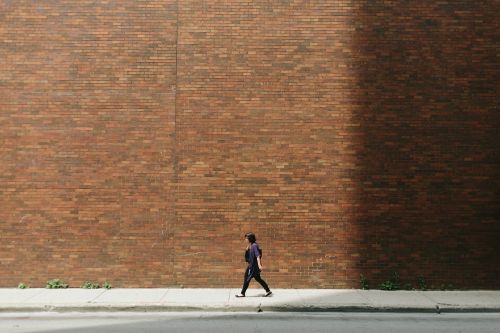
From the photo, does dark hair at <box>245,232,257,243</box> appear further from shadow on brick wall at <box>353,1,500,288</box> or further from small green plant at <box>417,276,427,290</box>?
small green plant at <box>417,276,427,290</box>

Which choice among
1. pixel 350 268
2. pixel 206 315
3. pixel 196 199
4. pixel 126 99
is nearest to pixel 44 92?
pixel 126 99

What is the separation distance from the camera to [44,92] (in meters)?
11.9

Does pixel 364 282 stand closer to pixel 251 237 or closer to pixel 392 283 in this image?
pixel 392 283

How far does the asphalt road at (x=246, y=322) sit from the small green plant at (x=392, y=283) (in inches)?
80.6

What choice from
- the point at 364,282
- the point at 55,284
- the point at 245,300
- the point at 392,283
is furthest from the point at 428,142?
the point at 55,284

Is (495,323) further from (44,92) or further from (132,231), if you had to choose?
(44,92)

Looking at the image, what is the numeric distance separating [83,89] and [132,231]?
3859 millimetres

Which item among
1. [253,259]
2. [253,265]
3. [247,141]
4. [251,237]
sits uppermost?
[247,141]

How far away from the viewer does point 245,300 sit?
10.2m

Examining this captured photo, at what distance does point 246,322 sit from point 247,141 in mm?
4759

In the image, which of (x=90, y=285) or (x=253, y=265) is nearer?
(x=253, y=265)

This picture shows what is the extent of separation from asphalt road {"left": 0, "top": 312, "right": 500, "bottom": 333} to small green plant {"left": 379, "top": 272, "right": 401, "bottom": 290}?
205cm

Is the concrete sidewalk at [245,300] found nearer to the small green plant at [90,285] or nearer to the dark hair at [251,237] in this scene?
the small green plant at [90,285]

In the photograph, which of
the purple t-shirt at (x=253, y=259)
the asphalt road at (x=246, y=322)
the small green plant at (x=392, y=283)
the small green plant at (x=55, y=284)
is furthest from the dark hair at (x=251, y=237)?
the small green plant at (x=55, y=284)
